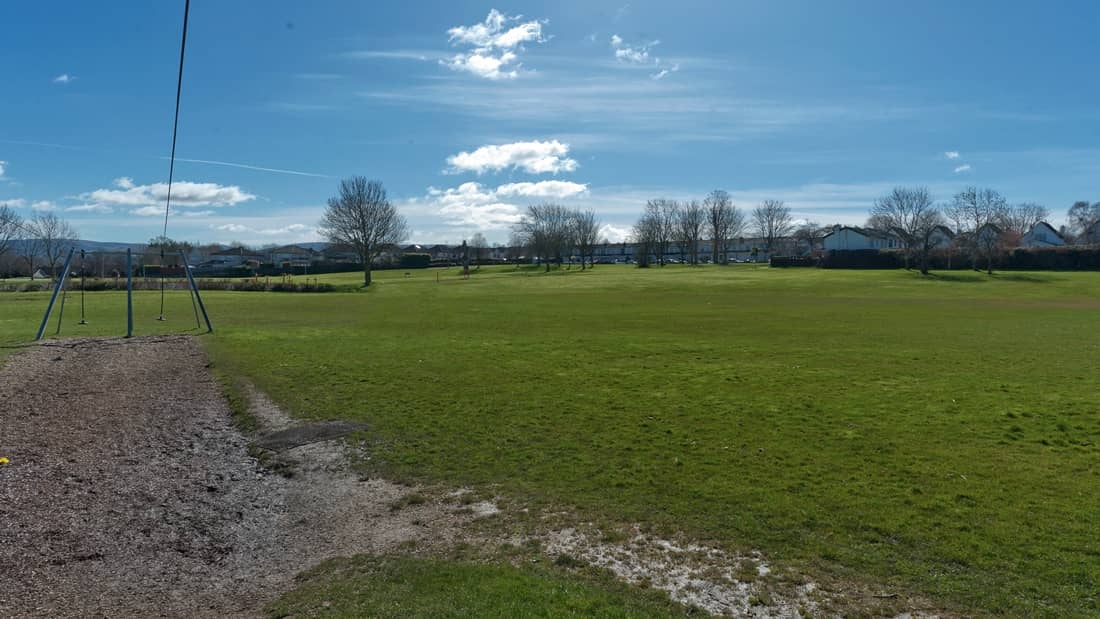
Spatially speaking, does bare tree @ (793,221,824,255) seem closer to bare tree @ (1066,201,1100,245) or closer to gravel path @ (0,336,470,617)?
bare tree @ (1066,201,1100,245)

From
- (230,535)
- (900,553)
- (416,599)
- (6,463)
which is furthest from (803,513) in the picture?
(6,463)

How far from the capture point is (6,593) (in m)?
6.00

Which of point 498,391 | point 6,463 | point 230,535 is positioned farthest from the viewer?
point 498,391

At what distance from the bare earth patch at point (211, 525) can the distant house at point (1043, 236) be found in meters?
161

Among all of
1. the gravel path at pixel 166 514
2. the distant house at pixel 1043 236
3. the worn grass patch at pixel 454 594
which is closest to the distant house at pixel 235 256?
the gravel path at pixel 166 514

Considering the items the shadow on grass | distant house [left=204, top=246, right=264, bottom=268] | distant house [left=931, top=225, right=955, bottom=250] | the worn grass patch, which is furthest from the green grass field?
distant house [left=204, top=246, right=264, bottom=268]

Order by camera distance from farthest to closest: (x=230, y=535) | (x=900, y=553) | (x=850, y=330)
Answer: (x=850, y=330) < (x=230, y=535) < (x=900, y=553)

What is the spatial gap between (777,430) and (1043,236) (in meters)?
168

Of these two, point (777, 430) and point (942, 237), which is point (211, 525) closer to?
point (777, 430)

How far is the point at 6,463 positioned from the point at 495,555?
806 cm

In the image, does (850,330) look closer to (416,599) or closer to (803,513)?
(803,513)

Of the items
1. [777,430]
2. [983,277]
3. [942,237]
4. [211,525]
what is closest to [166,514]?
[211,525]

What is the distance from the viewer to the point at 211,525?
7.94 metres

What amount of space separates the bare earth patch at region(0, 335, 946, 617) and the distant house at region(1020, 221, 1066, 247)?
160675 mm
